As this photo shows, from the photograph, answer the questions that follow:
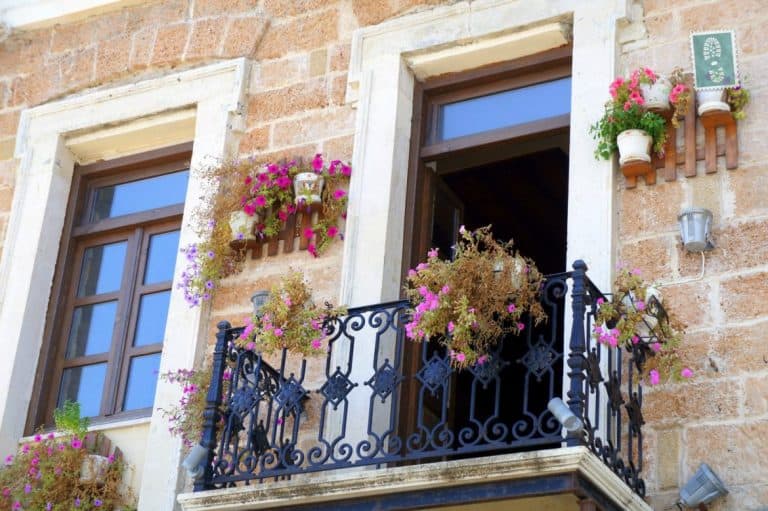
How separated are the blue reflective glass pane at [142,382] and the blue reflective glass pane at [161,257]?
0.53 m

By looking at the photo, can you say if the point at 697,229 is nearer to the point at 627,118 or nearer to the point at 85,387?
the point at 627,118

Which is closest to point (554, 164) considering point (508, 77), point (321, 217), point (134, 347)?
point (508, 77)

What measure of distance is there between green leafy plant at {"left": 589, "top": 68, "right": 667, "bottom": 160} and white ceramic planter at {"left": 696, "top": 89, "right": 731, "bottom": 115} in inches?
8.5

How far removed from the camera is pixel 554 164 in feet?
33.9

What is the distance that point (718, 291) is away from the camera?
7.55 metres

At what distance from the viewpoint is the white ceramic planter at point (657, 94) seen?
26.2 ft

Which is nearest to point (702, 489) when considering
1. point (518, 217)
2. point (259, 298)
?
point (259, 298)

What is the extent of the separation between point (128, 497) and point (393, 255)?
193 cm

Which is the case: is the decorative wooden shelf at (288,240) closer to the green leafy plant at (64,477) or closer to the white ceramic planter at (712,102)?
the green leafy plant at (64,477)

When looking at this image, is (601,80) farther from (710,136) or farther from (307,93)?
(307,93)

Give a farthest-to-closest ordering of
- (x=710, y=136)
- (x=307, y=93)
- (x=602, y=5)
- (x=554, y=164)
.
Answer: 1. (x=554, y=164)
2. (x=307, y=93)
3. (x=602, y=5)
4. (x=710, y=136)

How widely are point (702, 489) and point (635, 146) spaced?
1803 mm

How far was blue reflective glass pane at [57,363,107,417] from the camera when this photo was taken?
9336mm

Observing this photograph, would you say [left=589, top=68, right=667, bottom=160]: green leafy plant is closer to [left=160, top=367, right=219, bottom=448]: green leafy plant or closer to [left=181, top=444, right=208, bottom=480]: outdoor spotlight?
[left=160, top=367, right=219, bottom=448]: green leafy plant
